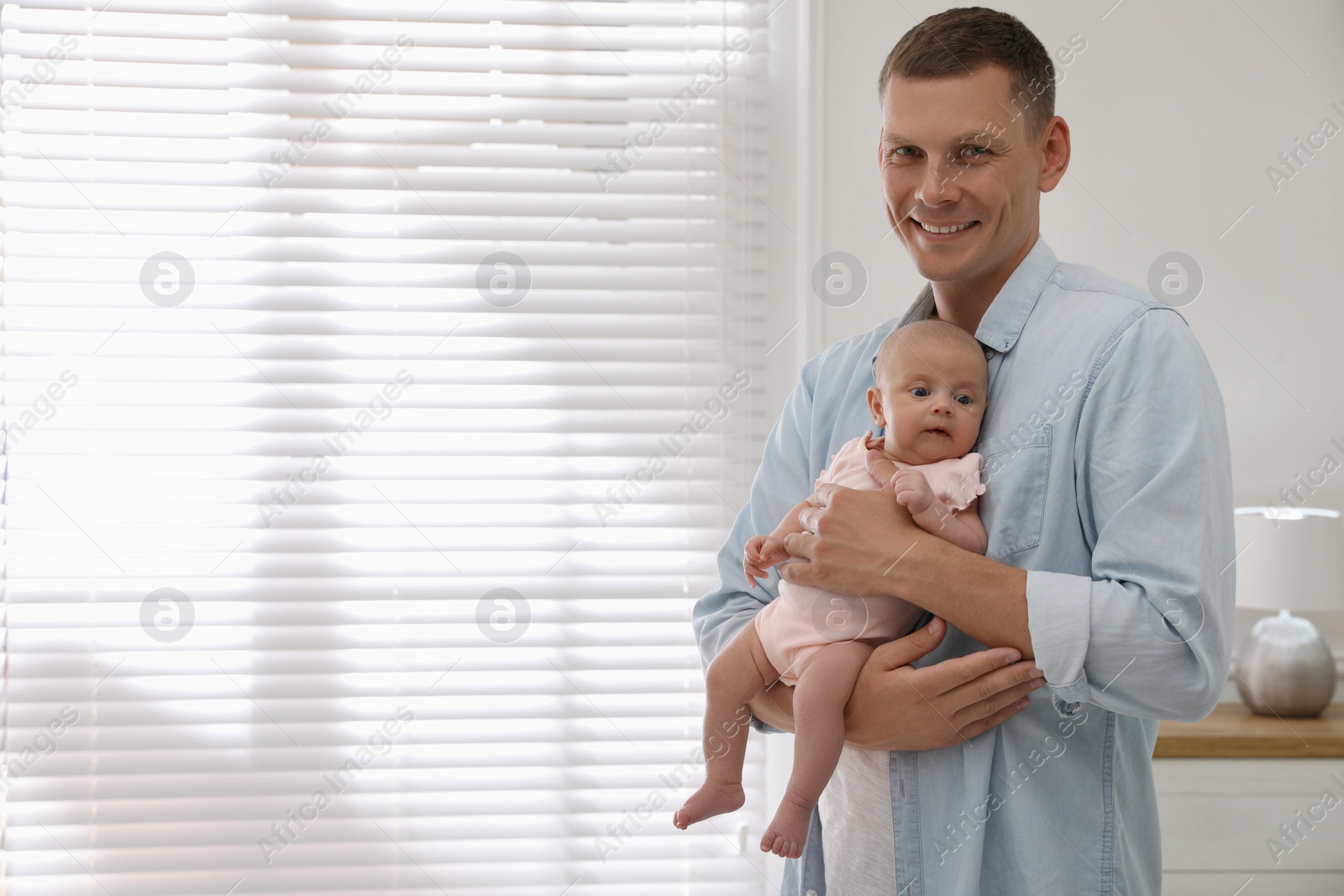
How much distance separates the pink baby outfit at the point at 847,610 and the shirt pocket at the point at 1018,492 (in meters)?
0.03

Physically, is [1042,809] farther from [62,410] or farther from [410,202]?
[62,410]

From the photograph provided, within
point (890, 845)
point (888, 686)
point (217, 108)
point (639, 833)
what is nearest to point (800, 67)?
point (217, 108)

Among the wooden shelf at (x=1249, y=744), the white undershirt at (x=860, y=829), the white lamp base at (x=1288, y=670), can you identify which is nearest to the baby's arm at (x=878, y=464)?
the white undershirt at (x=860, y=829)

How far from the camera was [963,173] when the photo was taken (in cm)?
105

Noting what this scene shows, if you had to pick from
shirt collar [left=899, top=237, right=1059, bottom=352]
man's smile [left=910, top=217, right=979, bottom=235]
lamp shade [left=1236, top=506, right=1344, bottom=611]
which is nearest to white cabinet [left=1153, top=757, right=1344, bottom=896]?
lamp shade [left=1236, top=506, right=1344, bottom=611]

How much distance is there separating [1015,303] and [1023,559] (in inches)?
12.0

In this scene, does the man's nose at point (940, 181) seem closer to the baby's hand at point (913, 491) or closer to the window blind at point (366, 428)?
the baby's hand at point (913, 491)

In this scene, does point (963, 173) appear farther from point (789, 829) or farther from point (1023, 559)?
point (789, 829)

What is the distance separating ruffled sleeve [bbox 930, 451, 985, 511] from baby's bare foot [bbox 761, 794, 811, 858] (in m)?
0.41

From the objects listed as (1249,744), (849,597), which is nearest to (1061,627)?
(849,597)

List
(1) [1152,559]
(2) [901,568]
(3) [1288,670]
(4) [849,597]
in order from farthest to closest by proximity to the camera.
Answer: (3) [1288,670] → (4) [849,597] → (2) [901,568] → (1) [1152,559]

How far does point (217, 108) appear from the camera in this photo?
2018 millimetres

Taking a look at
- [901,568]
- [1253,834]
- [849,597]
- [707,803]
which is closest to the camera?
[901,568]

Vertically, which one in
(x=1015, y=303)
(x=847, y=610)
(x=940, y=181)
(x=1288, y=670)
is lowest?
(x=1288, y=670)
